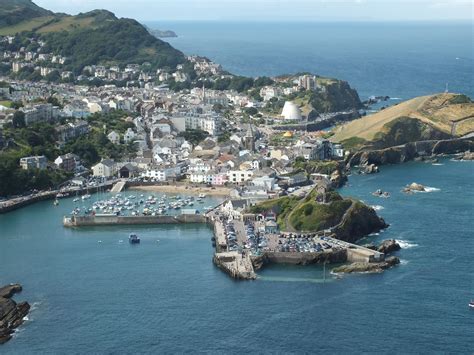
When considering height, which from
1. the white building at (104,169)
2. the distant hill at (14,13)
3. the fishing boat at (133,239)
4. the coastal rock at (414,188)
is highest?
the distant hill at (14,13)

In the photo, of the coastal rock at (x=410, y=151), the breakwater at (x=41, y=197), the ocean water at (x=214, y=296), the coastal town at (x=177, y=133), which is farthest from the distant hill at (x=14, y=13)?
the ocean water at (x=214, y=296)

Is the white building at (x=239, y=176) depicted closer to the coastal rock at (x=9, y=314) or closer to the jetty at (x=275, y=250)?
the jetty at (x=275, y=250)

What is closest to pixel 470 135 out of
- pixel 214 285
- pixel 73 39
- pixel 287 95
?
pixel 287 95

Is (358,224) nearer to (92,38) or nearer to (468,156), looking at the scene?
(468,156)

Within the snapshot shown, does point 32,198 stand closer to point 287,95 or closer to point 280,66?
point 287,95

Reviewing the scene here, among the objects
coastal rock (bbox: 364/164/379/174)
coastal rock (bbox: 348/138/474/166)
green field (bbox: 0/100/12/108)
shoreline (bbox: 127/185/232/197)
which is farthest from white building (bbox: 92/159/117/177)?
green field (bbox: 0/100/12/108)

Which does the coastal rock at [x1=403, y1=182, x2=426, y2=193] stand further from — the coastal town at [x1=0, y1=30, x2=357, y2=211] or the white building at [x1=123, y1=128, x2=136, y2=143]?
the white building at [x1=123, y1=128, x2=136, y2=143]
